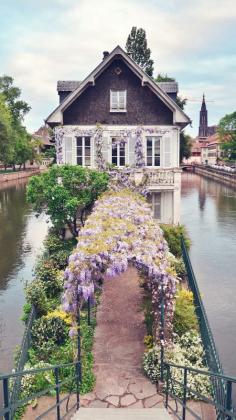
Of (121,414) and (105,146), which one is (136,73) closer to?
(105,146)

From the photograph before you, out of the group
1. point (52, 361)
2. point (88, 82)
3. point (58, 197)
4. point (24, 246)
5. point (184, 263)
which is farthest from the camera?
point (24, 246)

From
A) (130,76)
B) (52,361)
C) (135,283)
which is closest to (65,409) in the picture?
(52,361)

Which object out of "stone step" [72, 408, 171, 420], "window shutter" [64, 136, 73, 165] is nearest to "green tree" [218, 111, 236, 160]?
"window shutter" [64, 136, 73, 165]

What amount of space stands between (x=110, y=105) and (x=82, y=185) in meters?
6.90

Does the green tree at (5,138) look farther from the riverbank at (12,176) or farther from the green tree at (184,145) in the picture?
the green tree at (184,145)

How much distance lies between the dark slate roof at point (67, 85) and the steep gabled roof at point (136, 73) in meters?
2.30

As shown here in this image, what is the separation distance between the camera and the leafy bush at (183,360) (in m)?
10.3

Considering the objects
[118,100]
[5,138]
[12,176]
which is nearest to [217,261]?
[118,100]

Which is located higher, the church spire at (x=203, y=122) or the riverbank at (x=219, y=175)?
the church spire at (x=203, y=122)

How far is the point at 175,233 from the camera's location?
21.8 m

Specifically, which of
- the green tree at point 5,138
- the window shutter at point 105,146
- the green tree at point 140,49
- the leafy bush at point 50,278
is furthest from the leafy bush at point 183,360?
the green tree at point 5,138

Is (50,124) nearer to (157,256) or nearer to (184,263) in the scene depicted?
(184,263)

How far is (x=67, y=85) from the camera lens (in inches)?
1105

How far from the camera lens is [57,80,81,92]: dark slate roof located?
91.5 feet
